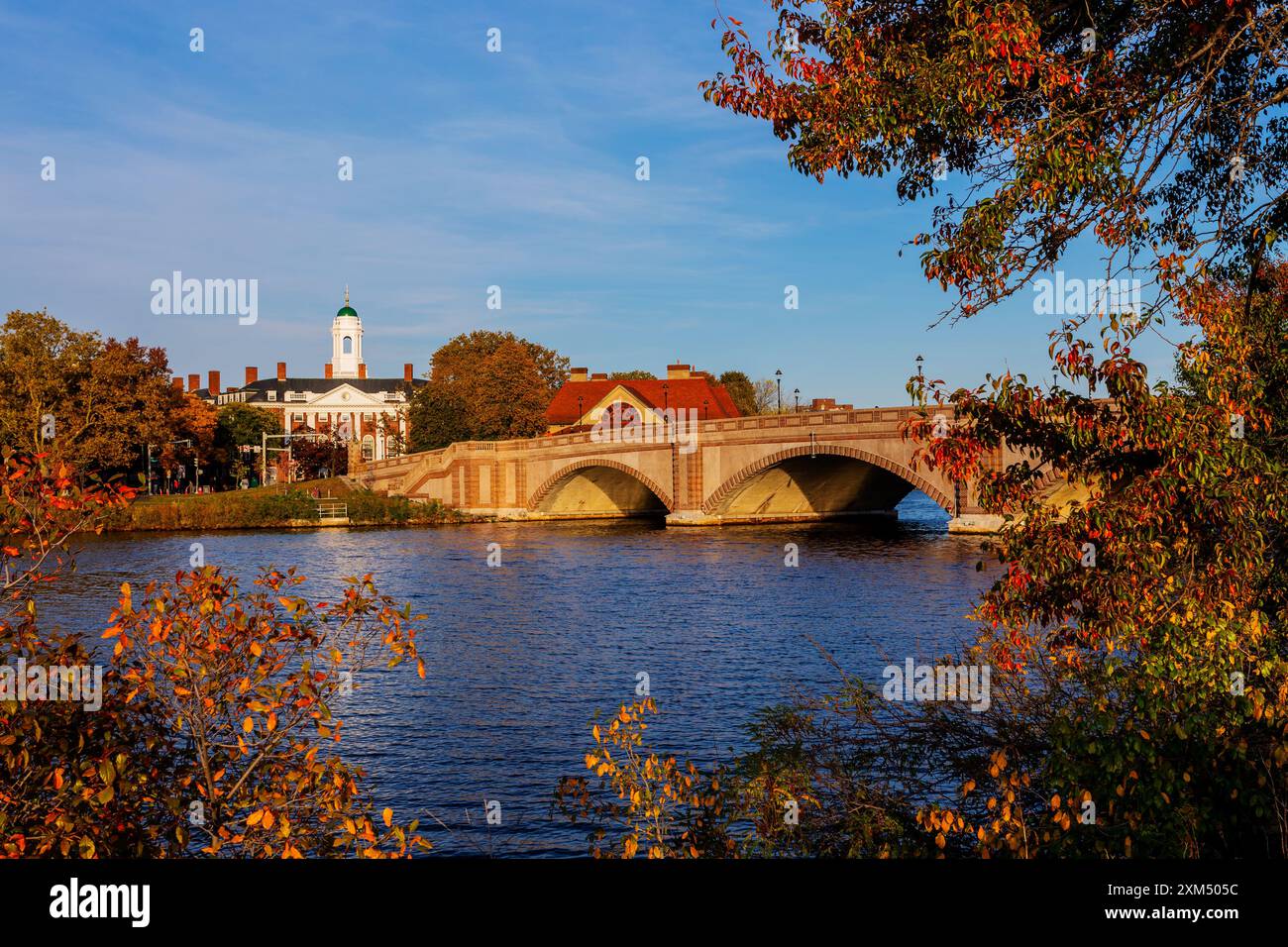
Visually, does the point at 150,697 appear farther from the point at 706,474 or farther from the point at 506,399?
the point at 506,399

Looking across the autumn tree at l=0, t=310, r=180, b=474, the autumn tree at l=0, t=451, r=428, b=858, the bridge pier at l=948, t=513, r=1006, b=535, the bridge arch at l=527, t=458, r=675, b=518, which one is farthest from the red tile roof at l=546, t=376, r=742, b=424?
the autumn tree at l=0, t=451, r=428, b=858

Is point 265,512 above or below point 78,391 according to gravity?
below

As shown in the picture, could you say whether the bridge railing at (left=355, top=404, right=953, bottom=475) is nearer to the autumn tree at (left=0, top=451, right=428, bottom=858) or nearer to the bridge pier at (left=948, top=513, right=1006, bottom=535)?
the bridge pier at (left=948, top=513, right=1006, bottom=535)

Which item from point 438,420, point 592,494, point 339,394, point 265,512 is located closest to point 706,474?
point 592,494

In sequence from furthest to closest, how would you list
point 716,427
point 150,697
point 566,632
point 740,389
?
point 740,389
point 716,427
point 566,632
point 150,697

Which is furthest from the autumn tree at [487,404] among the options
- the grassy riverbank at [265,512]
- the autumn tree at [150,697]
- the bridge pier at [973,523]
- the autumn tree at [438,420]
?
the autumn tree at [150,697]

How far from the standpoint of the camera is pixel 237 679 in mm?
8805

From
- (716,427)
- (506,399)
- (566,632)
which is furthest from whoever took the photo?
(506,399)

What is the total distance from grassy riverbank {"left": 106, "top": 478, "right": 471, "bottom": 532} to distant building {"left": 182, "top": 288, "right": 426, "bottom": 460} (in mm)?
61290

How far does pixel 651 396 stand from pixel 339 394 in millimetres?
67213

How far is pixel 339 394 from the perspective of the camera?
157375 millimetres

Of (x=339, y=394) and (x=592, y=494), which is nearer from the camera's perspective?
(x=592, y=494)
